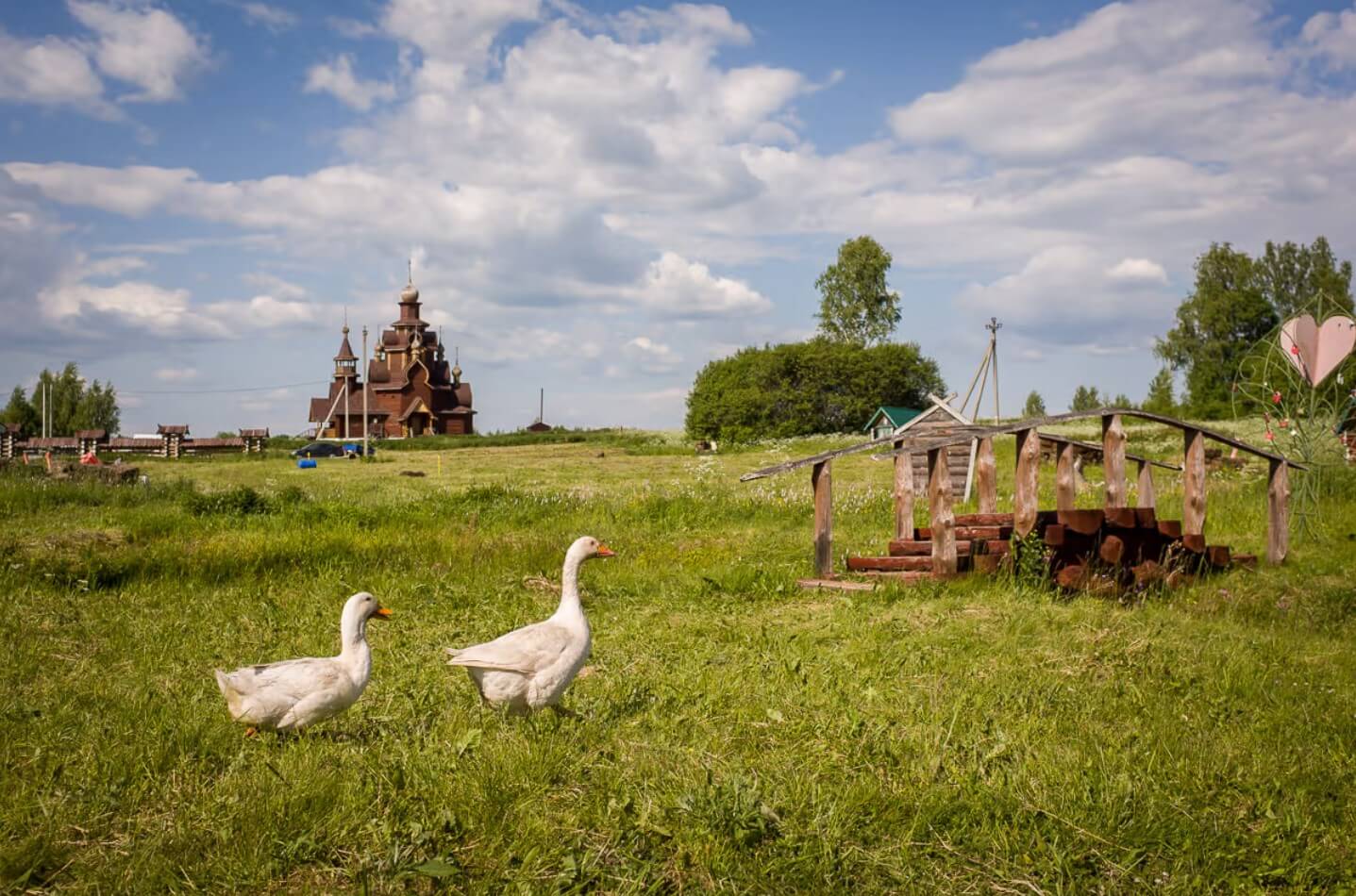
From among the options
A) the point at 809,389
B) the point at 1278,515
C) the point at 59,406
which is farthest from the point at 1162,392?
the point at 59,406

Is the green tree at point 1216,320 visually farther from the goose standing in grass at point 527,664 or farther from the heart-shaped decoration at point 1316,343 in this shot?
the goose standing in grass at point 527,664

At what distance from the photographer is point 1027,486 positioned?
12141 millimetres

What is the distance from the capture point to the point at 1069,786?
5453 millimetres

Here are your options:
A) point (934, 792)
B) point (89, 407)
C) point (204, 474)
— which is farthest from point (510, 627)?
point (89, 407)

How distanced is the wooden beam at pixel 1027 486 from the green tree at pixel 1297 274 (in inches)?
2494

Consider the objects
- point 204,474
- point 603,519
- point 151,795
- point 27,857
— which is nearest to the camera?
point 27,857

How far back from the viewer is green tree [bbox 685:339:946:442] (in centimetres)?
4819

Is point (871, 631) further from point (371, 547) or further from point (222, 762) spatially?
point (371, 547)

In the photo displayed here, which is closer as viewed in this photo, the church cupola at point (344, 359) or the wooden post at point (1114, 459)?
the wooden post at point (1114, 459)

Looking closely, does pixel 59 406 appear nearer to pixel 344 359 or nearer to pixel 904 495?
pixel 344 359

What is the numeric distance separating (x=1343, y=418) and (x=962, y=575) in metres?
6.13

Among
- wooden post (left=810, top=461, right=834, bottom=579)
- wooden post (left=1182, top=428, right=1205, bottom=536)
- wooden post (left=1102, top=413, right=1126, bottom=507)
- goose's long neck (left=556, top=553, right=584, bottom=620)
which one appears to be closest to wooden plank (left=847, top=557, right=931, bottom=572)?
wooden post (left=810, top=461, right=834, bottom=579)

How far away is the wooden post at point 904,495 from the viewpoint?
12617 mm

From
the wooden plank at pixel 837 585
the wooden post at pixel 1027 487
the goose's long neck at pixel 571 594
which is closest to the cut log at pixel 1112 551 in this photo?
the wooden post at pixel 1027 487
